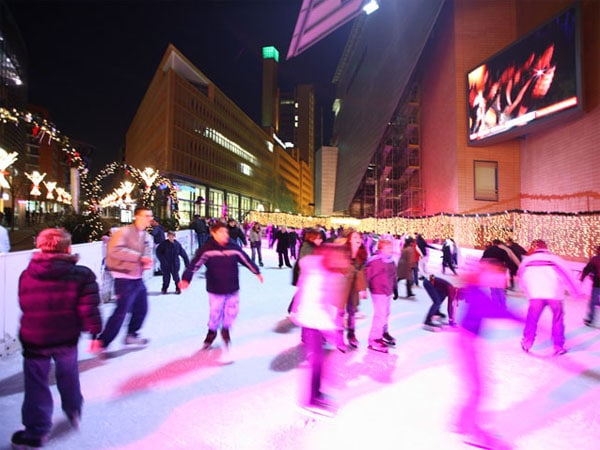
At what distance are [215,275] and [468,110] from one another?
25495mm

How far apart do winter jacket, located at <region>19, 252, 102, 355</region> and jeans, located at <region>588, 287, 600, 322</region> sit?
7245mm

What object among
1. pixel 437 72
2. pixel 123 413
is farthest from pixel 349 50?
pixel 123 413

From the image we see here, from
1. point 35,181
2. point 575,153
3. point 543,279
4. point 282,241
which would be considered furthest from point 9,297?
point 35,181

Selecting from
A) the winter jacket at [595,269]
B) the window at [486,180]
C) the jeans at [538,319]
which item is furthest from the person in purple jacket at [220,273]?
the window at [486,180]

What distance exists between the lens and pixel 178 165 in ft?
165

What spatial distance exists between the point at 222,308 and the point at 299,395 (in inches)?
63.0

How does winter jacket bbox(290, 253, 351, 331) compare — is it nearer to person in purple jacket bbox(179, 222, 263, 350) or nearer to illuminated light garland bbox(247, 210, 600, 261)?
person in purple jacket bbox(179, 222, 263, 350)

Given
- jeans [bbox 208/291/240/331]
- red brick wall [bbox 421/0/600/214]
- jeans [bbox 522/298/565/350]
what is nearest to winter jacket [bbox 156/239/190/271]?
jeans [bbox 208/291/240/331]

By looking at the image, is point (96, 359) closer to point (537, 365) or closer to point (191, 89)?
point (537, 365)

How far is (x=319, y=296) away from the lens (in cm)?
324

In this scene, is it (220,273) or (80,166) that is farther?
(80,166)

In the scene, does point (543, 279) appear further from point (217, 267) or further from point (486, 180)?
point (486, 180)

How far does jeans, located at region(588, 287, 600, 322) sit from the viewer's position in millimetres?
6398

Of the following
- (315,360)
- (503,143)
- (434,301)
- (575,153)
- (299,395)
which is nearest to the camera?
(315,360)
